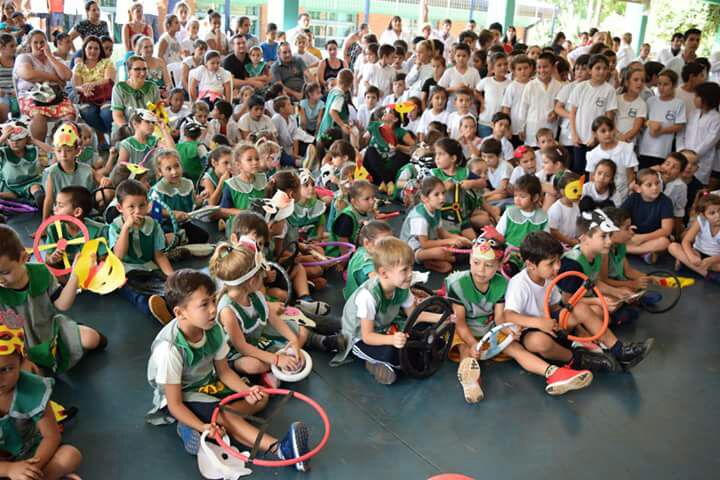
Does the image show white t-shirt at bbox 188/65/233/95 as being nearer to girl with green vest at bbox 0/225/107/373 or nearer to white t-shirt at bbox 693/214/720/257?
girl with green vest at bbox 0/225/107/373

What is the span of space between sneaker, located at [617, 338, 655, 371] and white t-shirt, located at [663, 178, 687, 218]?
2.72 m

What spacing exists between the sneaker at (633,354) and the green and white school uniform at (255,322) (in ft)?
6.89

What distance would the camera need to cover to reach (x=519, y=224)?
505 centimetres

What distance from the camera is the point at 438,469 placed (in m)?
2.89

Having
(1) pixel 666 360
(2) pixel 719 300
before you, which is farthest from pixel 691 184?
(1) pixel 666 360

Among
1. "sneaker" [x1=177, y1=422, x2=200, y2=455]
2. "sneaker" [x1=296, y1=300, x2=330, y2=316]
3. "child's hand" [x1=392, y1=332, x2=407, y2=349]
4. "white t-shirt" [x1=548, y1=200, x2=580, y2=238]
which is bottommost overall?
"sneaker" [x1=177, y1=422, x2=200, y2=455]

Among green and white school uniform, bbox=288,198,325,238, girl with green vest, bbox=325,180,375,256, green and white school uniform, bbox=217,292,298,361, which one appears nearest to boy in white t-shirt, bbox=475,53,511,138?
girl with green vest, bbox=325,180,375,256

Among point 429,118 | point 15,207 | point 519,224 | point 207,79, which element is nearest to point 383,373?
point 519,224

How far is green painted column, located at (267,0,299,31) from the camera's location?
549 inches

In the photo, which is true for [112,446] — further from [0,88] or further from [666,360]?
[0,88]

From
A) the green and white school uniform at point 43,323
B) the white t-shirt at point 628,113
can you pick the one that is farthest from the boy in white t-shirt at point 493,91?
the green and white school uniform at point 43,323

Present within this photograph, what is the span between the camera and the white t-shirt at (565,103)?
745cm

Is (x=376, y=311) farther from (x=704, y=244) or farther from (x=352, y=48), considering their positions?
(x=352, y=48)

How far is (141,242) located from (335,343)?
1687 mm
